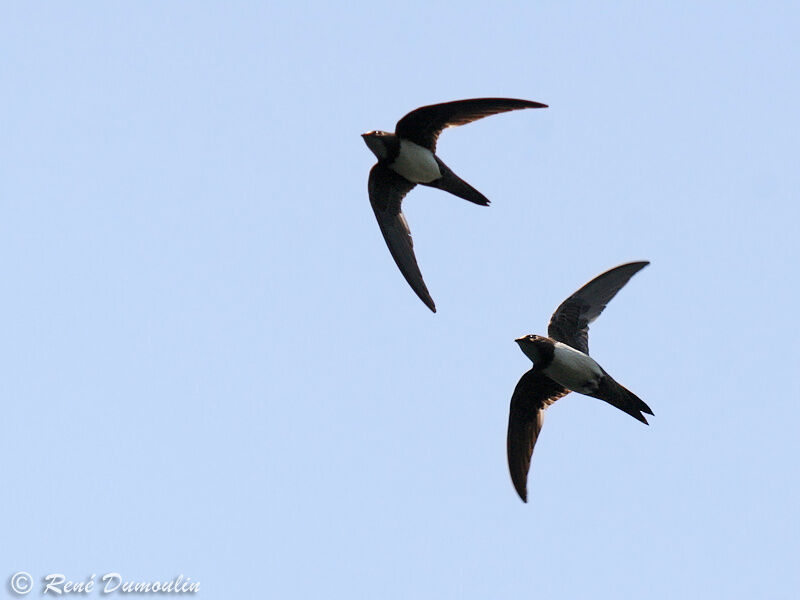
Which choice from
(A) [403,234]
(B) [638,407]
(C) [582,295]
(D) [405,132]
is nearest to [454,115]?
(D) [405,132]

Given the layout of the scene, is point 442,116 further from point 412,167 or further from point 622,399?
point 622,399

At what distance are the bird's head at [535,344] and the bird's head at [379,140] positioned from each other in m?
2.40

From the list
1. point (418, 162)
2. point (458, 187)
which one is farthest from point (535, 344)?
point (418, 162)

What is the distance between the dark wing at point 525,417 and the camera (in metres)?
11.6

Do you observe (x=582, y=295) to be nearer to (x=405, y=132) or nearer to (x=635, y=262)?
(x=635, y=262)

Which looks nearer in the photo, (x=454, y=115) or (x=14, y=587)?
(x=14, y=587)

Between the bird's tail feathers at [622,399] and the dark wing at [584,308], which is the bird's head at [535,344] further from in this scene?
the bird's tail feathers at [622,399]

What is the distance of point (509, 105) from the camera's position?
445 inches

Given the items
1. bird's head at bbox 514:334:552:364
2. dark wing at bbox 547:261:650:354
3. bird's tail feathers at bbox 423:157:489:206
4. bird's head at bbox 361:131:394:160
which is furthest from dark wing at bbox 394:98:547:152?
bird's head at bbox 514:334:552:364

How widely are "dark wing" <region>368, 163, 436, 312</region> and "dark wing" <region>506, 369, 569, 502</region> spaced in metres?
1.74

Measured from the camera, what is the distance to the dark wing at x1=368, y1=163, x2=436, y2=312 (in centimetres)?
1220

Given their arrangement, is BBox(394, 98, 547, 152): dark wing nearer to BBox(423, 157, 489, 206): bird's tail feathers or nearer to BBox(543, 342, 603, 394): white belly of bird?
BBox(423, 157, 489, 206): bird's tail feathers

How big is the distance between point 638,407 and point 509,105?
3.09 meters

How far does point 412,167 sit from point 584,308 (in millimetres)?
2214
